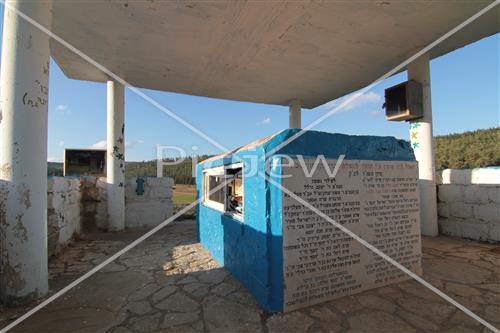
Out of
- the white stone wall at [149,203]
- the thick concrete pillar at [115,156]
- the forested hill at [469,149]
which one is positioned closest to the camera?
the thick concrete pillar at [115,156]

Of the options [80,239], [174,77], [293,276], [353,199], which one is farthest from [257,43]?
[80,239]

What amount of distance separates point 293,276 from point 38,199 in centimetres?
291

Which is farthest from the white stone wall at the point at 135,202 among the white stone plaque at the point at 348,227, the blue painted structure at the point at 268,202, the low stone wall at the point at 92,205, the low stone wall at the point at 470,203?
the low stone wall at the point at 470,203

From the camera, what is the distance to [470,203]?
18.7 ft

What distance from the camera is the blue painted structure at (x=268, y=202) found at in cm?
280

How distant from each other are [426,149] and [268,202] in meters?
4.82

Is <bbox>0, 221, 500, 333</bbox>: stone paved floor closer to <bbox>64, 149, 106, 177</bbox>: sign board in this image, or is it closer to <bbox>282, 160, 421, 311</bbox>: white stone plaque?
<bbox>282, 160, 421, 311</bbox>: white stone plaque

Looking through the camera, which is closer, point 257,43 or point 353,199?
point 353,199

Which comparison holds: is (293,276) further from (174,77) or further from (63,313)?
(174,77)

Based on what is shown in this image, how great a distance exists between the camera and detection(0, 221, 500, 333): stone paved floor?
2.53 meters

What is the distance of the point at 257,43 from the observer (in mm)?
5547

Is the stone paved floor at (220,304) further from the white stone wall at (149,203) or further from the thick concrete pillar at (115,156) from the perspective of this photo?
the white stone wall at (149,203)

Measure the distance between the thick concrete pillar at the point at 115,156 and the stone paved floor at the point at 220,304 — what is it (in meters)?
2.78

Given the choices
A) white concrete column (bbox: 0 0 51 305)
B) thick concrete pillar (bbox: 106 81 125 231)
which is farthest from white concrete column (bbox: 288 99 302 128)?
white concrete column (bbox: 0 0 51 305)
